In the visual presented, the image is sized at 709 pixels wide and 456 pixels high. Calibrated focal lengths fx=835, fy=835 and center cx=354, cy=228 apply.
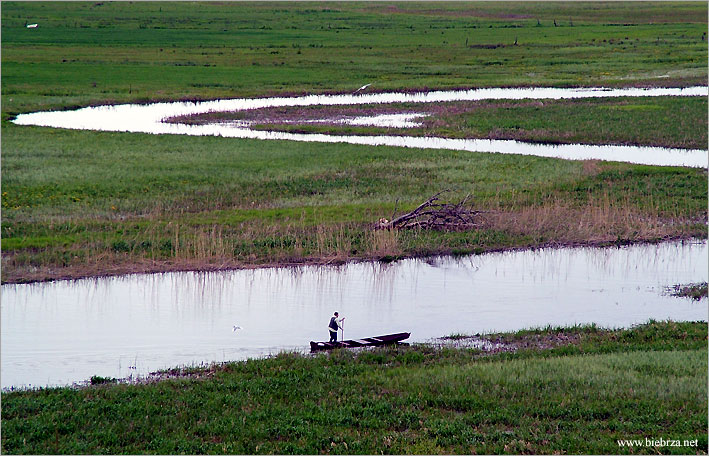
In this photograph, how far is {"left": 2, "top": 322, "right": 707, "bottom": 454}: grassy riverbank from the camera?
42.1 feet

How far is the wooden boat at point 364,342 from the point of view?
18000mm

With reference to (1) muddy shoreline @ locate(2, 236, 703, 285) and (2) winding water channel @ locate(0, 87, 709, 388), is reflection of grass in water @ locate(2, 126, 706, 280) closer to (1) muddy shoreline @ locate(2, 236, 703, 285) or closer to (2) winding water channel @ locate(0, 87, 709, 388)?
(1) muddy shoreline @ locate(2, 236, 703, 285)

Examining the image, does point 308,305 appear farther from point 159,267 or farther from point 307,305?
point 159,267

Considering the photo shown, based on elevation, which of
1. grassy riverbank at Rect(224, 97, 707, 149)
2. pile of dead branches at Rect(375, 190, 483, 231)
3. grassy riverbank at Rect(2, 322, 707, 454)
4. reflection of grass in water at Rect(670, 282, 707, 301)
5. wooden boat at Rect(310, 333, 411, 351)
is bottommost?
grassy riverbank at Rect(2, 322, 707, 454)

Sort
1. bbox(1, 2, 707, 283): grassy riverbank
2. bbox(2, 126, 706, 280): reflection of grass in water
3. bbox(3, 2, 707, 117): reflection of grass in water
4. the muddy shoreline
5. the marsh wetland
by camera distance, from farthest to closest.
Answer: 1. bbox(3, 2, 707, 117): reflection of grass in water
2. bbox(1, 2, 707, 283): grassy riverbank
3. bbox(2, 126, 706, 280): reflection of grass in water
4. the muddy shoreline
5. the marsh wetland

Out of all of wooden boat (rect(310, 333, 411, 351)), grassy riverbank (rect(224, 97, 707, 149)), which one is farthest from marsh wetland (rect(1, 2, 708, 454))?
wooden boat (rect(310, 333, 411, 351))

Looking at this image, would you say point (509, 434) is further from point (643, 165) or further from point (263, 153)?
point (263, 153)

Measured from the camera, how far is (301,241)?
26906 mm

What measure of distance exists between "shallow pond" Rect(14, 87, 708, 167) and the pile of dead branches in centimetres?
1431

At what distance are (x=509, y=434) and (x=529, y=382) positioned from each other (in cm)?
230

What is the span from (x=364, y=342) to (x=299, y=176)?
19415mm

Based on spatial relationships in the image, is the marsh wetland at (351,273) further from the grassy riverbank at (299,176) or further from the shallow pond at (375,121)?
the shallow pond at (375,121)

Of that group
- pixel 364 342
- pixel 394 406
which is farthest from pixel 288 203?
pixel 394 406

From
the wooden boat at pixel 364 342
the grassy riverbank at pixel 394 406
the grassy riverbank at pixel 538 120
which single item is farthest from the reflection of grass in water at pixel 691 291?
the grassy riverbank at pixel 538 120
